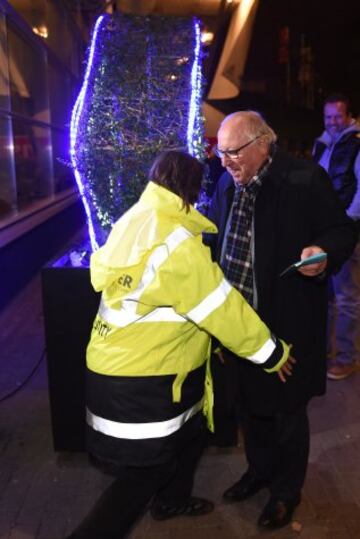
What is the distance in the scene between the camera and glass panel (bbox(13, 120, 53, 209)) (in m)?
8.09

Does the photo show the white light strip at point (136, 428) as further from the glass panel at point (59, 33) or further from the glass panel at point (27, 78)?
the glass panel at point (59, 33)

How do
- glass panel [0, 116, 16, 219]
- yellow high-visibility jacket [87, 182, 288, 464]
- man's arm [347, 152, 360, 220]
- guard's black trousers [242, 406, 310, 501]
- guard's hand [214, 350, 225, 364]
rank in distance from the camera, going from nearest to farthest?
yellow high-visibility jacket [87, 182, 288, 464] < guard's black trousers [242, 406, 310, 501] < guard's hand [214, 350, 225, 364] < man's arm [347, 152, 360, 220] < glass panel [0, 116, 16, 219]

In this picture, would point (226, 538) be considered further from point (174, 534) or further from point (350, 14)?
point (350, 14)

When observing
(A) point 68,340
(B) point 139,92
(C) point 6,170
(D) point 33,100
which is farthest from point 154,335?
(D) point 33,100

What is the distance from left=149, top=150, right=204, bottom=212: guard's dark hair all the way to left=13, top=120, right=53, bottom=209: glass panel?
6416 mm

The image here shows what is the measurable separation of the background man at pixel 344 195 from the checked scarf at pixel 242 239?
185cm

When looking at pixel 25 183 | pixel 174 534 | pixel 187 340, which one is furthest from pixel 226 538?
pixel 25 183

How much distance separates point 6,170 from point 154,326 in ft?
20.6

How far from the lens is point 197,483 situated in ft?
9.54

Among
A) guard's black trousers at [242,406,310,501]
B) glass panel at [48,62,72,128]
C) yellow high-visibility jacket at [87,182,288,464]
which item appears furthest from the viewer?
glass panel at [48,62,72,128]

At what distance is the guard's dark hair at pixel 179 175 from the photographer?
1.94 meters

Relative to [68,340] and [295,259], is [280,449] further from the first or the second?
[68,340]

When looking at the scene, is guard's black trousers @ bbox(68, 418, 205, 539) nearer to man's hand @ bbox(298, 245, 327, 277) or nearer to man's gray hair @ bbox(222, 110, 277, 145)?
man's hand @ bbox(298, 245, 327, 277)

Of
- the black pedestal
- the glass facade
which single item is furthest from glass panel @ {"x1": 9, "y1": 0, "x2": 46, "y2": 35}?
the black pedestal
